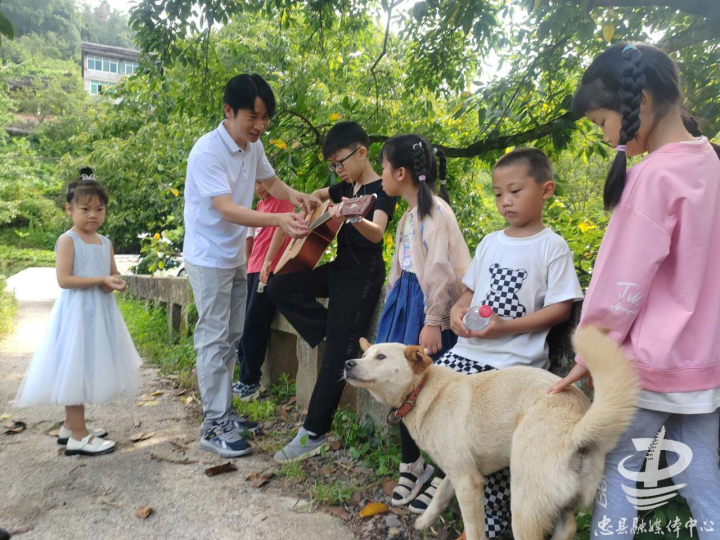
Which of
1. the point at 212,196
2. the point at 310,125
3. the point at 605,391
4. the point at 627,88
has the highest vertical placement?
the point at 310,125

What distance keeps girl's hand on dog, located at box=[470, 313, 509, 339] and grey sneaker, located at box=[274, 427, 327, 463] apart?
1.53 metres

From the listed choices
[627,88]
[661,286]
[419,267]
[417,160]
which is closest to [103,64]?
[417,160]

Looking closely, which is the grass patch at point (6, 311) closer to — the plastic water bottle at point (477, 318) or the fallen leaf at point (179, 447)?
the fallen leaf at point (179, 447)

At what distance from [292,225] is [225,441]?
1487 millimetres

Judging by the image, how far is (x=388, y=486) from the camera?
3037mm

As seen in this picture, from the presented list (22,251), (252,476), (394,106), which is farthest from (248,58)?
(22,251)

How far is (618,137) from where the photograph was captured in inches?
71.0

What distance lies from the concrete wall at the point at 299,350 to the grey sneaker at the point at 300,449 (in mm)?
463

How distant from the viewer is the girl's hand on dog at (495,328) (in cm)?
232

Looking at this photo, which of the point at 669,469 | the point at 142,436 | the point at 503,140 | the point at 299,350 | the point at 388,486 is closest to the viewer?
the point at 669,469

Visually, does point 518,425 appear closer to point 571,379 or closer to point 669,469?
point 571,379

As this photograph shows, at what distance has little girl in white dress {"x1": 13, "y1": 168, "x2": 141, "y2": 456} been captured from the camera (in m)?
3.55

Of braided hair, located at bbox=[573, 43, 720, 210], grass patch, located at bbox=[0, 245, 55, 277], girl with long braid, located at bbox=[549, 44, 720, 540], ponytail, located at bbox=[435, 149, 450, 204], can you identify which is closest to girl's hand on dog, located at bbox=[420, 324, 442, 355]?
ponytail, located at bbox=[435, 149, 450, 204]

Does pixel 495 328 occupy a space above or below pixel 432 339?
above
